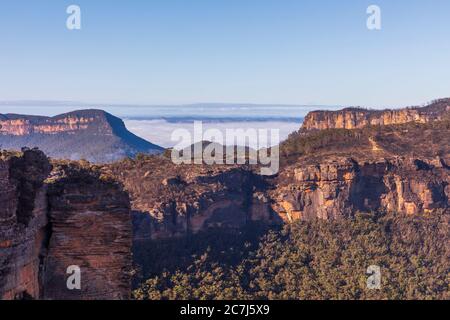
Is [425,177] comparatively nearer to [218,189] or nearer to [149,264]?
[218,189]

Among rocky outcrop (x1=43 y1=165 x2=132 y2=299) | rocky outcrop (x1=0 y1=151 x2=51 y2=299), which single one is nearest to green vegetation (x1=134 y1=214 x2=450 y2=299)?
rocky outcrop (x1=43 y1=165 x2=132 y2=299)

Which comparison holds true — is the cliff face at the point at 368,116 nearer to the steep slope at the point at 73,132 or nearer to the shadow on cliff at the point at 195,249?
the steep slope at the point at 73,132

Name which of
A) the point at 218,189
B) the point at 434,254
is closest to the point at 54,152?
the point at 218,189

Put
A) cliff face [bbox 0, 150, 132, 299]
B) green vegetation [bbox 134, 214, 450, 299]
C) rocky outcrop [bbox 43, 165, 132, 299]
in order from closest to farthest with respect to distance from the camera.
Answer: cliff face [bbox 0, 150, 132, 299] → rocky outcrop [bbox 43, 165, 132, 299] → green vegetation [bbox 134, 214, 450, 299]

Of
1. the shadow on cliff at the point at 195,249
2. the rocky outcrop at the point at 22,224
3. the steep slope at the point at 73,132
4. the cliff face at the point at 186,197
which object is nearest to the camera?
the rocky outcrop at the point at 22,224

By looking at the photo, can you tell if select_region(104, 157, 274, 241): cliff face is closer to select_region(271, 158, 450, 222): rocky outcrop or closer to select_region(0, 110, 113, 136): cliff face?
select_region(271, 158, 450, 222): rocky outcrop

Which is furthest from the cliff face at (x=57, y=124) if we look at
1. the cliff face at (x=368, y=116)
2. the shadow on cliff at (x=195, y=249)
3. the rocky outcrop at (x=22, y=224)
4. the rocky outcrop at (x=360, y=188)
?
the rocky outcrop at (x=22, y=224)

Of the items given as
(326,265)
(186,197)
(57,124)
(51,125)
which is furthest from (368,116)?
(186,197)
